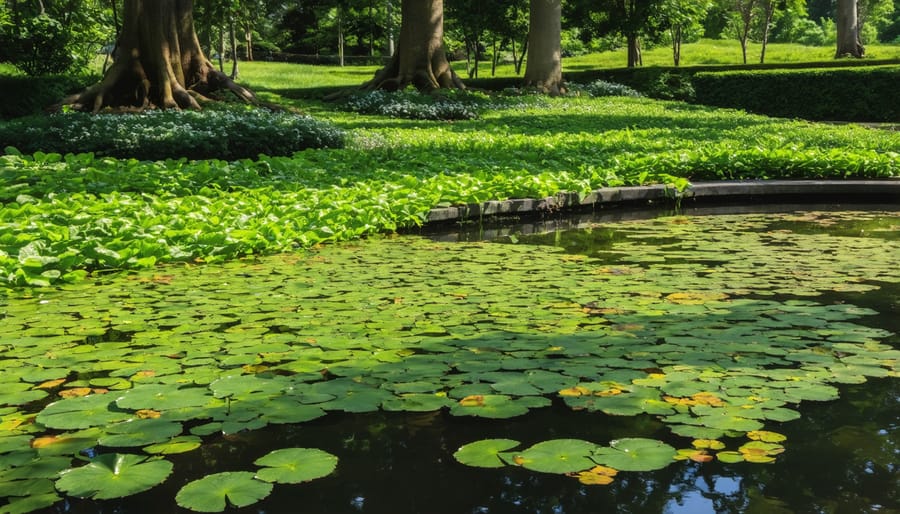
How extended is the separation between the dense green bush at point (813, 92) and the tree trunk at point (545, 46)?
18.4 ft

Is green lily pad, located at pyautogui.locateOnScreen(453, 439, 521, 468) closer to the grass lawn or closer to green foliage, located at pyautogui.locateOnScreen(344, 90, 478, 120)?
the grass lawn

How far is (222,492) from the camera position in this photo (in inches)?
96.3

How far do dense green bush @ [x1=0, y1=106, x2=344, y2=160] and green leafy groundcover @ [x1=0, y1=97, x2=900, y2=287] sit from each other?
0.86 m

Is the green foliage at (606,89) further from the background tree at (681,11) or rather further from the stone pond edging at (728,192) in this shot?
the stone pond edging at (728,192)

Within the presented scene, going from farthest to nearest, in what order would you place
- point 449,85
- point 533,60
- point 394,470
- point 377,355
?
1. point 533,60
2. point 449,85
3. point 377,355
4. point 394,470

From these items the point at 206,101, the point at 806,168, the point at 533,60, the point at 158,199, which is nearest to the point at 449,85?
the point at 533,60

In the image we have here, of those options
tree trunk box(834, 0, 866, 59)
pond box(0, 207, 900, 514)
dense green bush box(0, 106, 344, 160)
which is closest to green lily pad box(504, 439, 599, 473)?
pond box(0, 207, 900, 514)

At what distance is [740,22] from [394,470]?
158ft

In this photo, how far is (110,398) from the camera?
3219 mm

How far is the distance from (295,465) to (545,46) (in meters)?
25.2

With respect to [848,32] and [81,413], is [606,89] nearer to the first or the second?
[848,32]

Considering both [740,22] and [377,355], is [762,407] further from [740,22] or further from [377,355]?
[740,22]

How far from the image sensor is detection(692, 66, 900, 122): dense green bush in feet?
79.0

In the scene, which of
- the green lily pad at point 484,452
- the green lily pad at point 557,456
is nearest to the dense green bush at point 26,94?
the green lily pad at point 484,452
